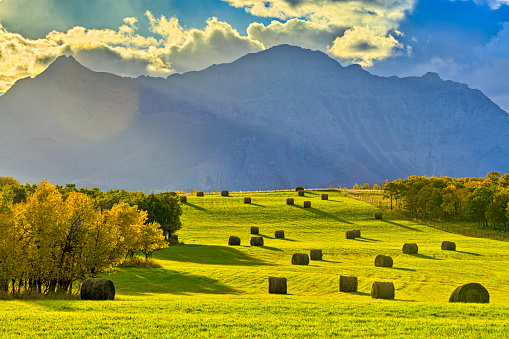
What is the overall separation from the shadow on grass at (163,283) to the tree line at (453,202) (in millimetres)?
66964

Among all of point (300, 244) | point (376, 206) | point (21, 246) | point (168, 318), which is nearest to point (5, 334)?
point (168, 318)

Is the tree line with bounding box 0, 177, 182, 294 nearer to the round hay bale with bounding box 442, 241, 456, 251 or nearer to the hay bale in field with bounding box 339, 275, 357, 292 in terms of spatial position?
the hay bale in field with bounding box 339, 275, 357, 292

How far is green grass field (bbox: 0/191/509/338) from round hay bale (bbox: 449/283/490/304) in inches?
20.3

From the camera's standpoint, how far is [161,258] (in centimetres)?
5712

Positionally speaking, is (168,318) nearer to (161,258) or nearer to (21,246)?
(21,246)

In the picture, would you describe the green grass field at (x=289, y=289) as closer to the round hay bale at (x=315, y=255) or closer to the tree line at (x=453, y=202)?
the round hay bale at (x=315, y=255)

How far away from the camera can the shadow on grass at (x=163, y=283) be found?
1388 inches

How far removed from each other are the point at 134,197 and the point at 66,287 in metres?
45.9

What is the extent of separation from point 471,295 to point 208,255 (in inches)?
1386

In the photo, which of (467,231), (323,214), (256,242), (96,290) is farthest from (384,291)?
(323,214)

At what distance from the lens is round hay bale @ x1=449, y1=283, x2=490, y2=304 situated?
29641mm

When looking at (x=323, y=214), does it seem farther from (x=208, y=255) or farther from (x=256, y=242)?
(x=208, y=255)

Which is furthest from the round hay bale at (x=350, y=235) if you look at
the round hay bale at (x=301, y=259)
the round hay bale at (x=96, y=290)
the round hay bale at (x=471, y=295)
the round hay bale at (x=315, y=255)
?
the round hay bale at (x=96, y=290)

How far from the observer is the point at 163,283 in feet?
127
